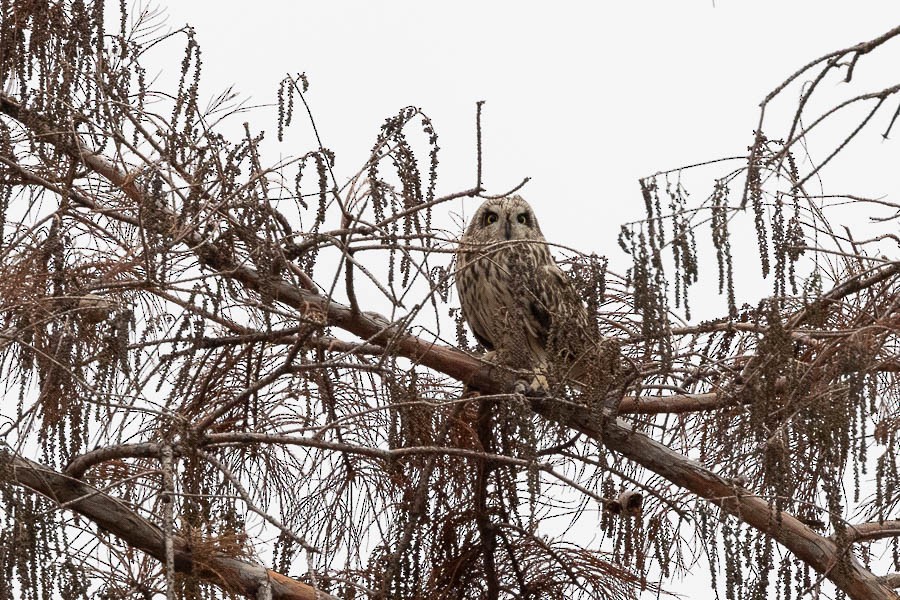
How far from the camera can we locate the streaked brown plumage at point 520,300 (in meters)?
4.29

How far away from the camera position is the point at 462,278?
5711 millimetres

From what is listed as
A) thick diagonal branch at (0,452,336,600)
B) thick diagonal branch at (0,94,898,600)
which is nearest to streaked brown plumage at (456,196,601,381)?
thick diagonal branch at (0,94,898,600)

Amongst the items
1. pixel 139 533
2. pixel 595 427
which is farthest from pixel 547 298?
pixel 139 533

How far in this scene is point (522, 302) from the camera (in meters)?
5.24

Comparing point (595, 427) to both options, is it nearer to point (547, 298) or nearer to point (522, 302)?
point (522, 302)

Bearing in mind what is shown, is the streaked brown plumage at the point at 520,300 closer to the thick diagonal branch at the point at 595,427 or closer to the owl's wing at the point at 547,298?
the owl's wing at the point at 547,298

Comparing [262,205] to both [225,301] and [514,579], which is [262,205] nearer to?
[225,301]

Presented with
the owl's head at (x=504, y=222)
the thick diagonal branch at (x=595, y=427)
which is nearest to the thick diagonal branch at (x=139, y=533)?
the thick diagonal branch at (x=595, y=427)

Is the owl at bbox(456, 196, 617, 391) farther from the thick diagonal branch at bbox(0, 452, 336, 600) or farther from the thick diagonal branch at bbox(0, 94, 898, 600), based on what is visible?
the thick diagonal branch at bbox(0, 452, 336, 600)

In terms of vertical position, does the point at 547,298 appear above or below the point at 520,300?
above

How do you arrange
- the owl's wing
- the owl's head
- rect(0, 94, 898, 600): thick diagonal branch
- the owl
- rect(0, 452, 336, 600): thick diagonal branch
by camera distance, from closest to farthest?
rect(0, 452, 336, 600): thick diagonal branch, the owl, rect(0, 94, 898, 600): thick diagonal branch, the owl's wing, the owl's head

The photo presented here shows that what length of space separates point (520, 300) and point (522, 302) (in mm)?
99

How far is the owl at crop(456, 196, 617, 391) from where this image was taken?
4223mm

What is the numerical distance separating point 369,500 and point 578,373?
3.68 ft
